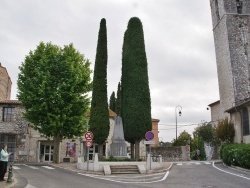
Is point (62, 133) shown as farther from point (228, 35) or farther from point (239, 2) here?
point (239, 2)

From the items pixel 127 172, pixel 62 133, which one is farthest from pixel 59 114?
pixel 127 172

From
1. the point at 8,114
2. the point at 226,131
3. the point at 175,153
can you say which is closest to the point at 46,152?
the point at 8,114

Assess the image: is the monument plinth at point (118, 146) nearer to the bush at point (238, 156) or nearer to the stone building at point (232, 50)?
the bush at point (238, 156)

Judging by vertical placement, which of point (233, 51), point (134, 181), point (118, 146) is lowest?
point (134, 181)

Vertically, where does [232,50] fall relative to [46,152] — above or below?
above

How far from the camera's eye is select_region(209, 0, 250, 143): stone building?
124 ft

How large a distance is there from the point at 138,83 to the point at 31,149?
1647 centimetres

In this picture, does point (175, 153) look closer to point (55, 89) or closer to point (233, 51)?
point (233, 51)

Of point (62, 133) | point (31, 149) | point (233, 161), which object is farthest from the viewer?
point (31, 149)

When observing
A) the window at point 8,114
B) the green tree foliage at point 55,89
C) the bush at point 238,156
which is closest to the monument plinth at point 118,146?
the green tree foliage at point 55,89

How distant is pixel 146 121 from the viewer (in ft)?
80.1

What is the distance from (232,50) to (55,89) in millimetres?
24663

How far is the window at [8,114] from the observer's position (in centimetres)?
3381

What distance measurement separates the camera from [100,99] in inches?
952
